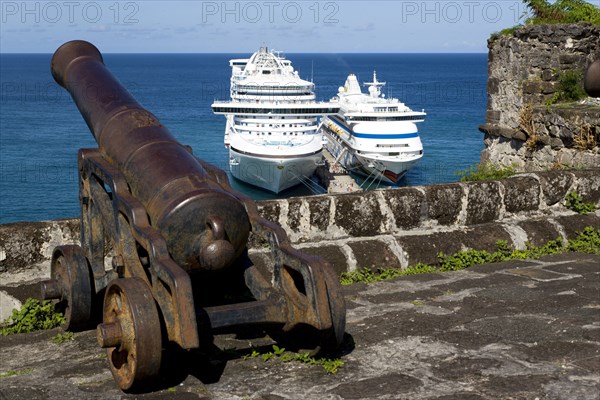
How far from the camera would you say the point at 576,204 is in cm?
681

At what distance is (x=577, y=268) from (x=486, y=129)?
4870 millimetres

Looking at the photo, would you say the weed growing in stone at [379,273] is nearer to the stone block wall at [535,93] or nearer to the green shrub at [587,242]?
the green shrub at [587,242]

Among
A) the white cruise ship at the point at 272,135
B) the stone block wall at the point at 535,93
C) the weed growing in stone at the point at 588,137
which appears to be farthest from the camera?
the white cruise ship at the point at 272,135

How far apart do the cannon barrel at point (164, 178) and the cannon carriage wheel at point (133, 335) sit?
0.26 meters

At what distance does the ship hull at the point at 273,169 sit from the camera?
1795 inches

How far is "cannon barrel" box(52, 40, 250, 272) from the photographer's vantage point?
3.62 metres

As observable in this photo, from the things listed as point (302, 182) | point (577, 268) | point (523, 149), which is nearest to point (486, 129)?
point (523, 149)

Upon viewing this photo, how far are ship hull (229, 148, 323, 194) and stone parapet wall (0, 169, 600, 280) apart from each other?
3883cm

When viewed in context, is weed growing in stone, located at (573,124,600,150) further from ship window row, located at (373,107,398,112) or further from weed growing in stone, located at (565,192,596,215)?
ship window row, located at (373,107,398,112)

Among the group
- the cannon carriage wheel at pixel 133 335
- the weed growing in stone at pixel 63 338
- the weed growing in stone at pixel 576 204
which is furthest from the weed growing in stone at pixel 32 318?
the weed growing in stone at pixel 576 204

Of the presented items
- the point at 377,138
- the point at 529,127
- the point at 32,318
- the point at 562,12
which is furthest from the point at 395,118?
the point at 32,318

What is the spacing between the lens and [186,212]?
362 centimetres

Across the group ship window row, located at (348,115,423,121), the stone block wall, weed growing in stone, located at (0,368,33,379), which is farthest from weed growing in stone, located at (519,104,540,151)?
ship window row, located at (348,115,423,121)

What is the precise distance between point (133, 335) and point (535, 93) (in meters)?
7.07
